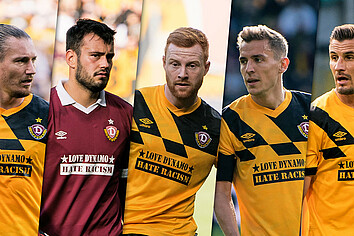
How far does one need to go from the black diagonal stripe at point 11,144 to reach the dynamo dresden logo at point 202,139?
1476 millimetres

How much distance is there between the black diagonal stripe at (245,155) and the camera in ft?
14.8

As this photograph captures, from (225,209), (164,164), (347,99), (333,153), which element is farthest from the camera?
(347,99)

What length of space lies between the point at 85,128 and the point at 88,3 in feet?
3.48

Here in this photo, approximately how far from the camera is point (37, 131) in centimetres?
412

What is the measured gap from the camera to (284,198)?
176 inches

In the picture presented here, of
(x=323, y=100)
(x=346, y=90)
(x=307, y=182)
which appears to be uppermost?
(x=346, y=90)

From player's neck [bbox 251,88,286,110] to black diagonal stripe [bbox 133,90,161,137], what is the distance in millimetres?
944

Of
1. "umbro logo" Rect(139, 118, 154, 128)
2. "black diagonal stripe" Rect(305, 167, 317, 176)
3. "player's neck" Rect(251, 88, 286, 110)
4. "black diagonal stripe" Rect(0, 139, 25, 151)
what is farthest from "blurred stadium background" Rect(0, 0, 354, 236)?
"black diagonal stripe" Rect(305, 167, 317, 176)

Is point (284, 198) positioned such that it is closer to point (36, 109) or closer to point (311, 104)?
point (311, 104)

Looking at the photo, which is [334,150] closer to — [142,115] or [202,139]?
[202,139]

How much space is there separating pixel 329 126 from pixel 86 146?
86.2 inches

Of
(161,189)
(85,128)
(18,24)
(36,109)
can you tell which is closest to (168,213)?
(161,189)

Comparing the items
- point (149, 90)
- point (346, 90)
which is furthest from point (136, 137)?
point (346, 90)

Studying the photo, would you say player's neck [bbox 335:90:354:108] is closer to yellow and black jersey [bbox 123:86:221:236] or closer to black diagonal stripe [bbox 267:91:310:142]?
black diagonal stripe [bbox 267:91:310:142]
